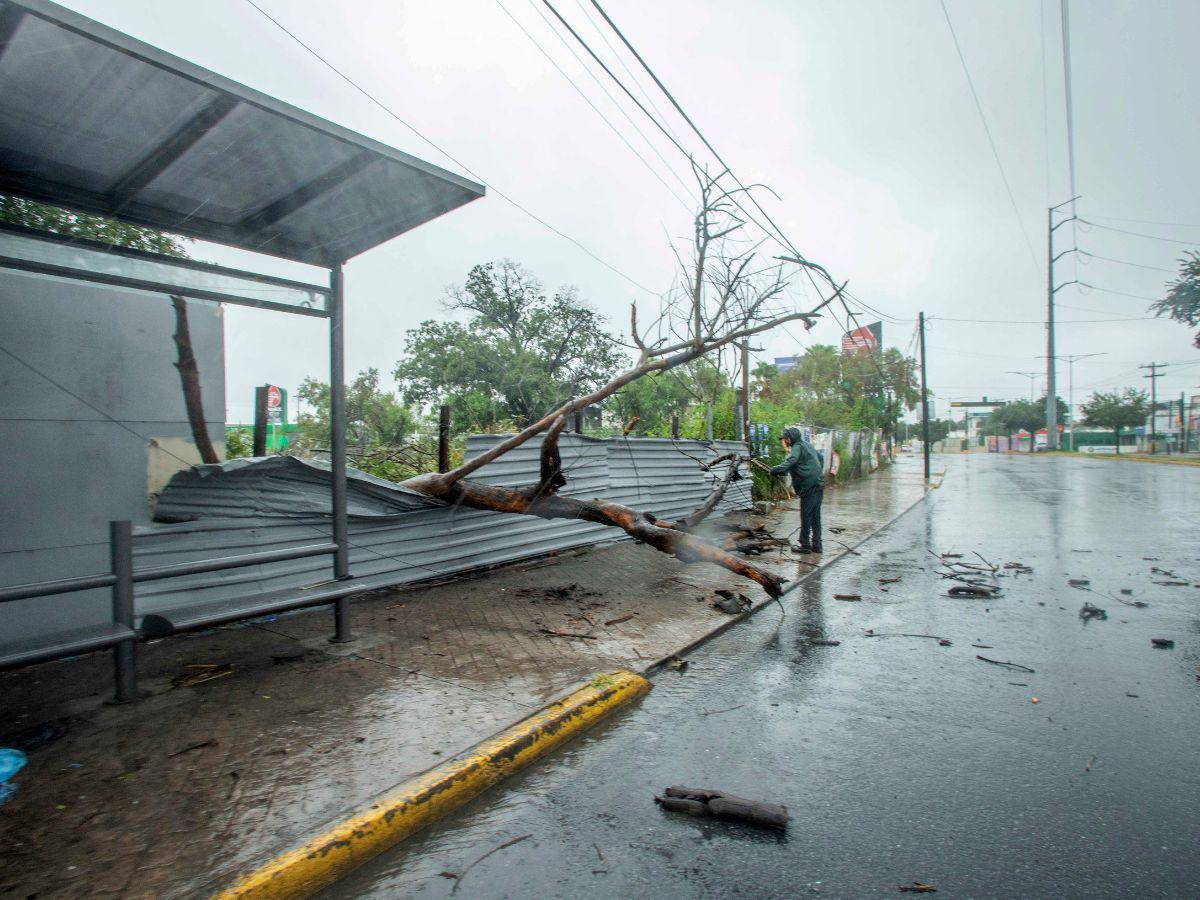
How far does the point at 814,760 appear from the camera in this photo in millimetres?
3377

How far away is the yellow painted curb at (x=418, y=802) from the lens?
2447 millimetres

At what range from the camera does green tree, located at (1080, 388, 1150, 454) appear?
72562 mm

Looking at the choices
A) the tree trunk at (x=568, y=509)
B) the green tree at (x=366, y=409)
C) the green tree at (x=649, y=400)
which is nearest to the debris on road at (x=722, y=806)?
the tree trunk at (x=568, y=509)

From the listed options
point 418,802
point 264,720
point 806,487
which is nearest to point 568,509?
point 264,720

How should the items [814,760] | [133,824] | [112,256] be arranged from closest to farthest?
[133,824] < [814,760] < [112,256]

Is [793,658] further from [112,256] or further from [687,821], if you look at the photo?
[112,256]

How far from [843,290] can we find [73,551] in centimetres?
774

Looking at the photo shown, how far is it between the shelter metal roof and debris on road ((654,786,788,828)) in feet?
13.2

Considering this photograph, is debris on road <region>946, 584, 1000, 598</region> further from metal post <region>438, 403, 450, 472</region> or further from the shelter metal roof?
the shelter metal roof

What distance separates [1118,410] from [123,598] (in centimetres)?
9089

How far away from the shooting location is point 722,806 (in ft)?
9.43

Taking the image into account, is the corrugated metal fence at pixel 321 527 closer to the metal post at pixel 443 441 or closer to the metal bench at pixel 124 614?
the metal post at pixel 443 441

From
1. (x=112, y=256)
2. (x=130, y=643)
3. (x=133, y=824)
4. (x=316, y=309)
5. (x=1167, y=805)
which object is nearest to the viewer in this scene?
(x=133, y=824)

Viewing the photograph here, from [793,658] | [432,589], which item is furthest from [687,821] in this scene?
[432,589]
